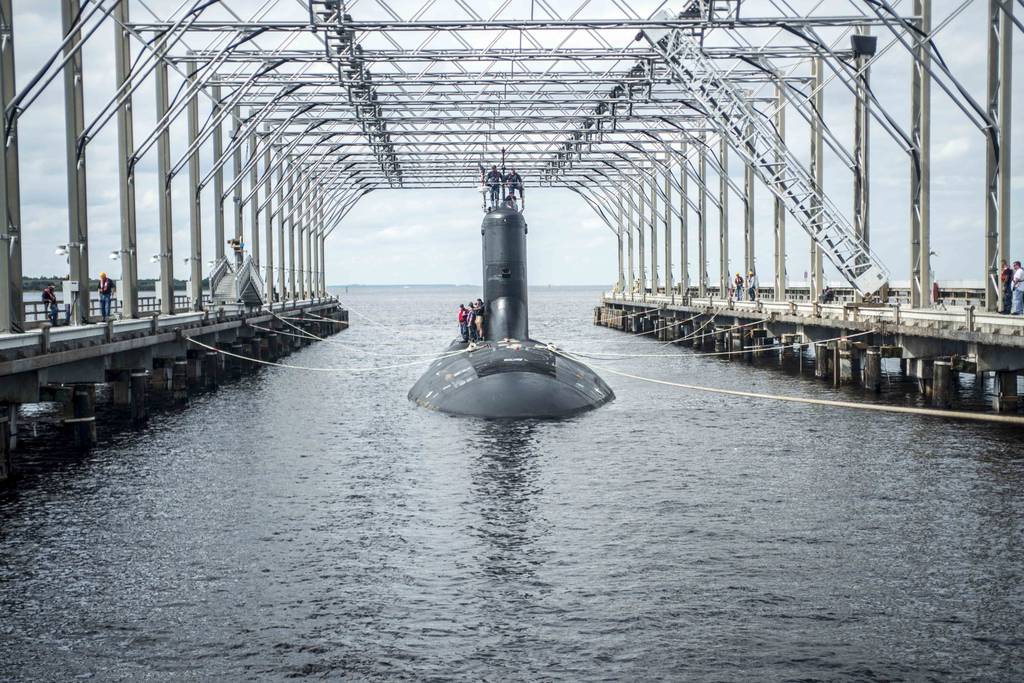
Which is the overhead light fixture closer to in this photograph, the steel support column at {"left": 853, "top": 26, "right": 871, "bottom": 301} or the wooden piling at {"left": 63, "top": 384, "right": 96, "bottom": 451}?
the steel support column at {"left": 853, "top": 26, "right": 871, "bottom": 301}

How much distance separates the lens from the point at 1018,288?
31.4 m

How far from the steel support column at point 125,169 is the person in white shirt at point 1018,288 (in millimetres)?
26194

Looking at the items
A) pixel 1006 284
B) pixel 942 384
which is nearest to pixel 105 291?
pixel 942 384

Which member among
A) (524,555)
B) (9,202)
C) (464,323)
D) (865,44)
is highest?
(865,44)

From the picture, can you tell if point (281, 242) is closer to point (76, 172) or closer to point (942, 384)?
point (76, 172)

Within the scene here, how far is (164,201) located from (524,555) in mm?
29933

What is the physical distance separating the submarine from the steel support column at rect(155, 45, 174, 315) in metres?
11.2

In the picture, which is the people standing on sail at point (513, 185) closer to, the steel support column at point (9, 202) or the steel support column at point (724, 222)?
the steel support column at point (9, 202)

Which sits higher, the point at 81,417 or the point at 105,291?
the point at 105,291

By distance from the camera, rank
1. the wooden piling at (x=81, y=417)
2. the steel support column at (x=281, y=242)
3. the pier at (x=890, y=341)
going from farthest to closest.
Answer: the steel support column at (x=281, y=242), the pier at (x=890, y=341), the wooden piling at (x=81, y=417)

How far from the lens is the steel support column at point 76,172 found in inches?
1257

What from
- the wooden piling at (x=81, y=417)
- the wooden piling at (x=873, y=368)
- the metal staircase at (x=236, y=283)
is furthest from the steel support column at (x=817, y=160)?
the wooden piling at (x=81, y=417)

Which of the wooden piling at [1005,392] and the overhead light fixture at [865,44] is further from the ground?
the overhead light fixture at [865,44]

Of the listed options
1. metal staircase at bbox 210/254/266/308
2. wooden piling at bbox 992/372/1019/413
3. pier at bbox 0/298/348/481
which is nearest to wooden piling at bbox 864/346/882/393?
wooden piling at bbox 992/372/1019/413
